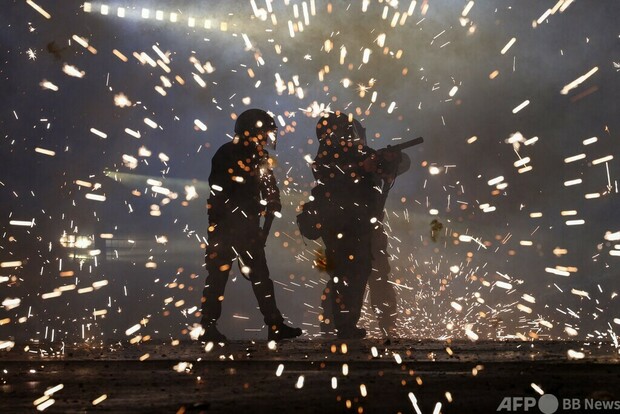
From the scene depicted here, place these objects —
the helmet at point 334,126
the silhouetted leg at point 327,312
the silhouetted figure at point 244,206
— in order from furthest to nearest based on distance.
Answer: the silhouetted leg at point 327,312
the helmet at point 334,126
the silhouetted figure at point 244,206

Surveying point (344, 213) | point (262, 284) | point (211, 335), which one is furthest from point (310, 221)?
point (211, 335)

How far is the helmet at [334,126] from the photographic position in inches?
343

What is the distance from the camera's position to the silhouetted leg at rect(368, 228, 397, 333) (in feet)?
34.5

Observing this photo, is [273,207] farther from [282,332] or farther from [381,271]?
[381,271]

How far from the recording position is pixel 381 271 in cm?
1062

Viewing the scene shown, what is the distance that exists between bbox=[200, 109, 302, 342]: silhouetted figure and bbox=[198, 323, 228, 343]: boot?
0.81ft

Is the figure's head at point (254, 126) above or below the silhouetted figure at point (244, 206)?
above

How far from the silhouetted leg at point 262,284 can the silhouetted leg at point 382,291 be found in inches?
130

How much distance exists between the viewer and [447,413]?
9.92 feet

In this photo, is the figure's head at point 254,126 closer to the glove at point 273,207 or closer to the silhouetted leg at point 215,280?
the glove at point 273,207


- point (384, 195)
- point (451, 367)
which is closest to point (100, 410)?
point (451, 367)

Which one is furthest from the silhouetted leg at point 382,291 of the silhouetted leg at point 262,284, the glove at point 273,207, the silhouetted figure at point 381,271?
the silhouetted leg at point 262,284

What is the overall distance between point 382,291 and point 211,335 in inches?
166

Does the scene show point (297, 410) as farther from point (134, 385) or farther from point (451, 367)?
point (451, 367)
